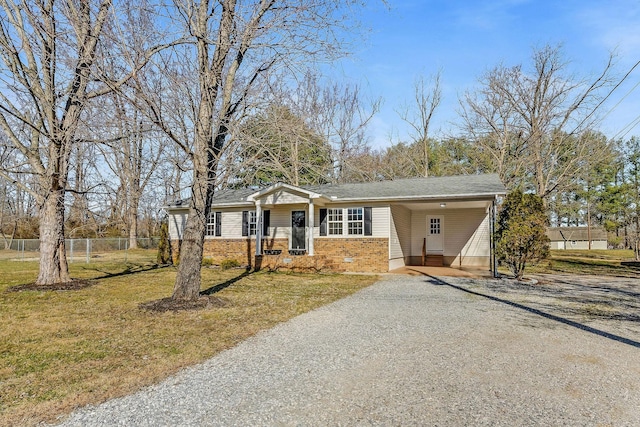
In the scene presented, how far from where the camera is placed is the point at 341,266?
15062 millimetres

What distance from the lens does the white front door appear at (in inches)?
682

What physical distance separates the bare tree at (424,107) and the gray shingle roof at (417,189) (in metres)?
11.4

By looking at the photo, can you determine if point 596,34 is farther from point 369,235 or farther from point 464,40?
point 369,235

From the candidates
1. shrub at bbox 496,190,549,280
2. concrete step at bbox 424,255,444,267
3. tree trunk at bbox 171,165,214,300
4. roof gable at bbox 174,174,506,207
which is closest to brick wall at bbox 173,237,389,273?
roof gable at bbox 174,174,506,207

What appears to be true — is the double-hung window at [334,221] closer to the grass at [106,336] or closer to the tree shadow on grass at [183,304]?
the grass at [106,336]

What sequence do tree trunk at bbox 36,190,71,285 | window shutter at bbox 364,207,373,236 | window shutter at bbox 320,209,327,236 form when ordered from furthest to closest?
window shutter at bbox 320,209,327,236, window shutter at bbox 364,207,373,236, tree trunk at bbox 36,190,71,285

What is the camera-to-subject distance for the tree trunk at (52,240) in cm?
1008

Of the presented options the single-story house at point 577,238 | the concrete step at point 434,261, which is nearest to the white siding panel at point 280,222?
the concrete step at point 434,261

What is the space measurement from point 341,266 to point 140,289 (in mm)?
7214

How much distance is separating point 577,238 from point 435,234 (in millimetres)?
26837

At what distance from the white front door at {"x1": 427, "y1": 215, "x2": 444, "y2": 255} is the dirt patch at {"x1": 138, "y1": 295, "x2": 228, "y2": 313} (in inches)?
452

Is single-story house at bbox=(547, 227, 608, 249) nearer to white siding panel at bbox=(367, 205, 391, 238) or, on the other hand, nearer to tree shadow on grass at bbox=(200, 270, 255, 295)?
white siding panel at bbox=(367, 205, 391, 238)

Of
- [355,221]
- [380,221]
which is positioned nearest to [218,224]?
[355,221]

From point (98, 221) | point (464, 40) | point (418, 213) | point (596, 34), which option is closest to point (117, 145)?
point (98, 221)
